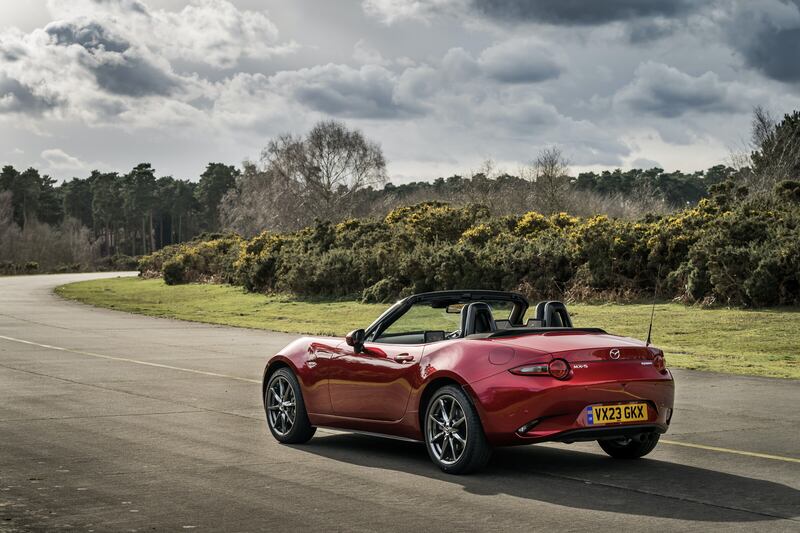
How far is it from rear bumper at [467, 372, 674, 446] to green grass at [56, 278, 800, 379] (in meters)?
9.48

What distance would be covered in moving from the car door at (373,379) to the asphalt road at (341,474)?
442 millimetres

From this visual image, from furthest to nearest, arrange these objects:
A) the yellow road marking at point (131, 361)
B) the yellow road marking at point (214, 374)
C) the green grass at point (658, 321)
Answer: the green grass at point (658, 321) → the yellow road marking at point (131, 361) → the yellow road marking at point (214, 374)

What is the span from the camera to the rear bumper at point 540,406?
8156mm

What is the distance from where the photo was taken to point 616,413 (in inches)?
329

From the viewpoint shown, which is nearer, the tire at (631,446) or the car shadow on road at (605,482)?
the car shadow on road at (605,482)

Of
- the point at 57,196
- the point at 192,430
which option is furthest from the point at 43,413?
the point at 57,196

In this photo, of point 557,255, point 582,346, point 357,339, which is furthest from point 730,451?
point 557,255

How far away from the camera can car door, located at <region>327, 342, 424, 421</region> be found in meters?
9.08

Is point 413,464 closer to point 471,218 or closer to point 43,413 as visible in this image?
point 43,413

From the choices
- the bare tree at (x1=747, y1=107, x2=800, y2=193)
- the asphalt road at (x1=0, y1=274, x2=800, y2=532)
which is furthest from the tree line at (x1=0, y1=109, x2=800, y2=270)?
the asphalt road at (x1=0, y1=274, x2=800, y2=532)

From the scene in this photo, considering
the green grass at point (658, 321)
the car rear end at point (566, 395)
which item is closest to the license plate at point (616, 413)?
the car rear end at point (566, 395)

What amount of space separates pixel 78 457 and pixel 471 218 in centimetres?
3321

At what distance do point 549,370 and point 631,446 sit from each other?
5.03 feet

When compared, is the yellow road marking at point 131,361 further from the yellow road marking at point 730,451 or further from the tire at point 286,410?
the yellow road marking at point 730,451
